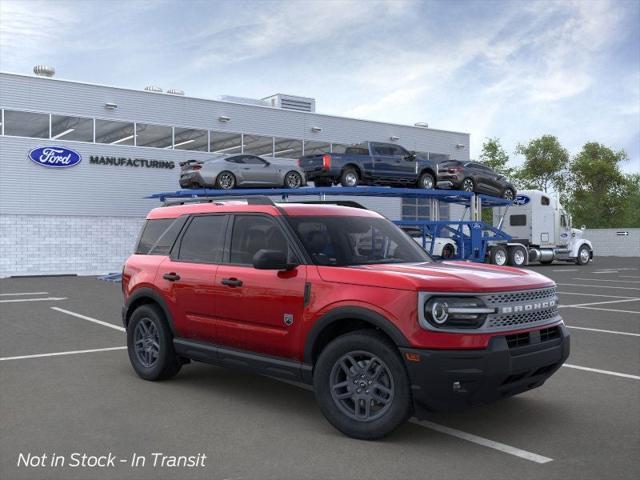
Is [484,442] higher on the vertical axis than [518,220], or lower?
lower

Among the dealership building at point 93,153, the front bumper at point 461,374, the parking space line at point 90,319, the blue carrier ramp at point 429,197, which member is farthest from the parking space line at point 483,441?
the dealership building at point 93,153

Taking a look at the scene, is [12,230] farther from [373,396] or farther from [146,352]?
[373,396]

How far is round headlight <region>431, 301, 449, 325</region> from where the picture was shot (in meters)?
4.69

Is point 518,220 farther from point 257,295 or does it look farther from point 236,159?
point 257,295

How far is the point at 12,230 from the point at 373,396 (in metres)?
25.5

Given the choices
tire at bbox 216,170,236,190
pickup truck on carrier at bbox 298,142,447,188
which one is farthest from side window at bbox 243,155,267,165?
pickup truck on carrier at bbox 298,142,447,188

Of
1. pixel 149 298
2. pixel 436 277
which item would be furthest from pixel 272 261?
pixel 149 298

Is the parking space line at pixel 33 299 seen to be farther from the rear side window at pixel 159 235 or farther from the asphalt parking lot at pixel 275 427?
the rear side window at pixel 159 235

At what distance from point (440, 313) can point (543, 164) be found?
72822 mm

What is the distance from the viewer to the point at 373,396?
4.90 meters

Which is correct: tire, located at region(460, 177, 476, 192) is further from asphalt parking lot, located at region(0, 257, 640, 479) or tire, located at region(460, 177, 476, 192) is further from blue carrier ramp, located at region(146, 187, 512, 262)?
asphalt parking lot, located at region(0, 257, 640, 479)

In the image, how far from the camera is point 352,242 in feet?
19.1

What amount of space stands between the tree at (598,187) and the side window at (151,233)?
2802 inches

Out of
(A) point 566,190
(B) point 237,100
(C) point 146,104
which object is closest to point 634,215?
(A) point 566,190
